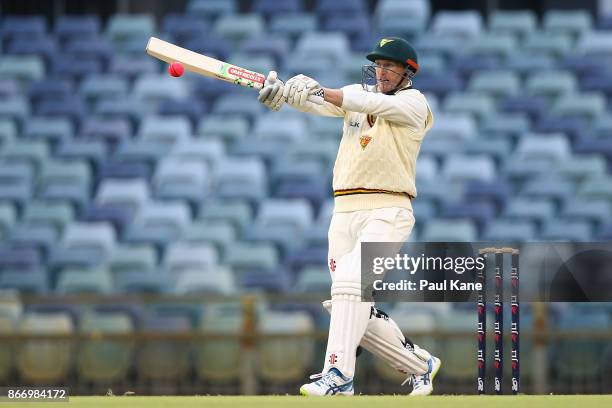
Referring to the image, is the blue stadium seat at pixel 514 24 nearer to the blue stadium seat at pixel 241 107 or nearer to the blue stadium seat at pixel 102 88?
the blue stadium seat at pixel 241 107

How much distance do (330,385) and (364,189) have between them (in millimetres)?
829

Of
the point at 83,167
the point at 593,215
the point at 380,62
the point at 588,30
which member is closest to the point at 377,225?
the point at 380,62

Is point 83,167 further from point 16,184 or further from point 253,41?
point 253,41

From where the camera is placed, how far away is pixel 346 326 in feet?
17.7

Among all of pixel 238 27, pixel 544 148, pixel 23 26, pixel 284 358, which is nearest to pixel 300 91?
pixel 284 358

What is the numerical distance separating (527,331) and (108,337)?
9.63 ft

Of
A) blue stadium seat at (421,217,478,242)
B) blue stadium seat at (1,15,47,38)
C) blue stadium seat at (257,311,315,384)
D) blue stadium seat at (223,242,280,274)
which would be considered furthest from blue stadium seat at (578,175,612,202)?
blue stadium seat at (1,15,47,38)

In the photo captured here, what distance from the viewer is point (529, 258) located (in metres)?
5.70

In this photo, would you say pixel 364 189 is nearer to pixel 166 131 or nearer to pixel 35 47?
pixel 166 131

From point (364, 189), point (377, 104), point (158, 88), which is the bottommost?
point (364, 189)

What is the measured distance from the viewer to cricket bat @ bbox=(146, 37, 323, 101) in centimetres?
546

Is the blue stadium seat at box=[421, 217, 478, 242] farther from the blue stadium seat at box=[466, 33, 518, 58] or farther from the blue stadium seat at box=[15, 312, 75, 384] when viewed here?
the blue stadium seat at box=[15, 312, 75, 384]

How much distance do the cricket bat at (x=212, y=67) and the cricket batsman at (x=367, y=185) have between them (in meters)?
0.11

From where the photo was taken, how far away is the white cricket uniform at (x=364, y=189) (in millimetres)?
5391
